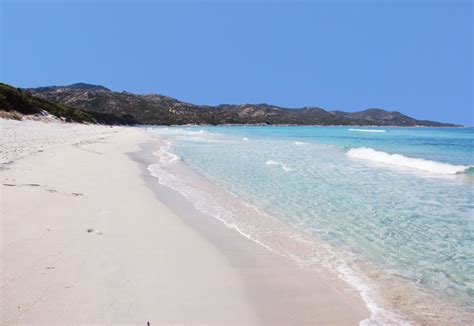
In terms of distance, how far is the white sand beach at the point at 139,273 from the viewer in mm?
3221

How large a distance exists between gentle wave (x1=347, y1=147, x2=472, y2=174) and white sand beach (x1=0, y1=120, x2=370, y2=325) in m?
13.7

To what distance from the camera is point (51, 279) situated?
357 centimetres

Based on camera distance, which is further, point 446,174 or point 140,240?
point 446,174

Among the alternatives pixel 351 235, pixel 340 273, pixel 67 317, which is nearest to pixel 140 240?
pixel 67 317

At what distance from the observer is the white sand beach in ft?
10.6

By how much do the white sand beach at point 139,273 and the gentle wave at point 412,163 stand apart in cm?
1371

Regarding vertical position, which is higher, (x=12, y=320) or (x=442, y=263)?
(x=12, y=320)

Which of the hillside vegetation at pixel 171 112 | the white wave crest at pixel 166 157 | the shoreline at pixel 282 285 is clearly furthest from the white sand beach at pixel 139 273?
the hillside vegetation at pixel 171 112

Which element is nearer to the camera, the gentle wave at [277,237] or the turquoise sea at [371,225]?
the gentle wave at [277,237]

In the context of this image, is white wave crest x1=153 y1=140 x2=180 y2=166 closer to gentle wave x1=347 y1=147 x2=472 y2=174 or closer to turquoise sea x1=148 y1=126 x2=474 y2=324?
turquoise sea x1=148 y1=126 x2=474 y2=324

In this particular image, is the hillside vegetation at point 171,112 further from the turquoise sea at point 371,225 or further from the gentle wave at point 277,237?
the gentle wave at point 277,237

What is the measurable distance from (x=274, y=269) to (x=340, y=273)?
88cm

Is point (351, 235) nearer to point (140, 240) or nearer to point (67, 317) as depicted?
point (140, 240)

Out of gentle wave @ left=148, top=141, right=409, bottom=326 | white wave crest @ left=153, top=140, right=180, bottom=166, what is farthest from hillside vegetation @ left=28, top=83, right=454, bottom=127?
gentle wave @ left=148, top=141, right=409, bottom=326
